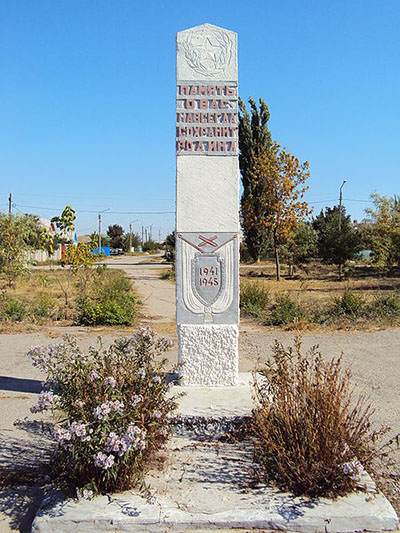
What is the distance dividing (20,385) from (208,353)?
2809mm

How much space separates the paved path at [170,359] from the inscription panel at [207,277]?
1.85m

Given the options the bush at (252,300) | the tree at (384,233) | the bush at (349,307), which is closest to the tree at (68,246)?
the bush at (252,300)

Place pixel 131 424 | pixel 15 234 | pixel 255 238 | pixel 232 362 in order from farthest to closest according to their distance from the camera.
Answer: pixel 255 238 < pixel 15 234 < pixel 232 362 < pixel 131 424

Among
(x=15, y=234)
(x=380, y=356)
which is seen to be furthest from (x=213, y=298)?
(x=15, y=234)

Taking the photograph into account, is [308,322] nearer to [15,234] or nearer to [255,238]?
[15,234]

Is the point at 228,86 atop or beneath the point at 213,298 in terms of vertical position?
atop

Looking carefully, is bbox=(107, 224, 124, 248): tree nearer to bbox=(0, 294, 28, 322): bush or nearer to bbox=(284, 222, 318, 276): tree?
bbox=(284, 222, 318, 276): tree

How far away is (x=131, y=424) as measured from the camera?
11.0 ft

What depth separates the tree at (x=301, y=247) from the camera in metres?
30.2

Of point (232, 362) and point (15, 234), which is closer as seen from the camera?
point (232, 362)

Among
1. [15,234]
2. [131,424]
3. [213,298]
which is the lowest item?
[131,424]

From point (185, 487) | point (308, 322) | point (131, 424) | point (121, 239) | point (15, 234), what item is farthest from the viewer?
point (121, 239)

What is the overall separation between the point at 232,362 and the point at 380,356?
416 cm

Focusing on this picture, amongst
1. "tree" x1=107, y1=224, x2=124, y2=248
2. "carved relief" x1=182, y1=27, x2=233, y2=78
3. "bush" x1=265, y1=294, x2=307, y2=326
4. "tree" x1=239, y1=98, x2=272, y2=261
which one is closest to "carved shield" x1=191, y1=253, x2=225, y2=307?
"carved relief" x1=182, y1=27, x2=233, y2=78
